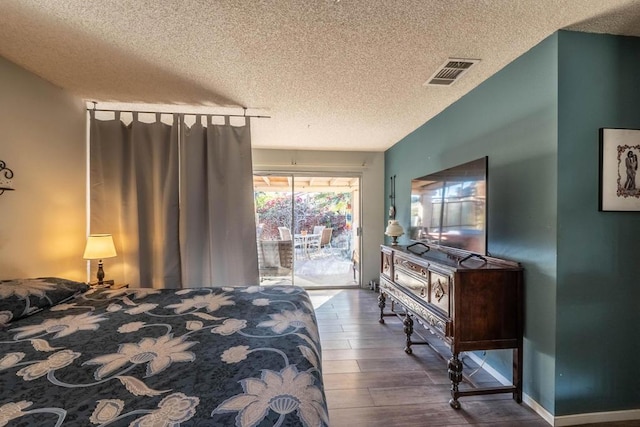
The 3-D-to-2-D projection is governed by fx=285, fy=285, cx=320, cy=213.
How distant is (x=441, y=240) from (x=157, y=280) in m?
2.88

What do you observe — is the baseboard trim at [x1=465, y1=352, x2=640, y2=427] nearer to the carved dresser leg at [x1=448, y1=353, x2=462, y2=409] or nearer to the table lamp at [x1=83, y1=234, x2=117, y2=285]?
the carved dresser leg at [x1=448, y1=353, x2=462, y2=409]

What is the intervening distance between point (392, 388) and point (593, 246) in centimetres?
161

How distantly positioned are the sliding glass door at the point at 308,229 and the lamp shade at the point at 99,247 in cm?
237

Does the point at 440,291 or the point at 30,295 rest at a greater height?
the point at 30,295

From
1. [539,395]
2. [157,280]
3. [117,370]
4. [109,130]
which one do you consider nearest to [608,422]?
[539,395]

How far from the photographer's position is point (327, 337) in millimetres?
2963

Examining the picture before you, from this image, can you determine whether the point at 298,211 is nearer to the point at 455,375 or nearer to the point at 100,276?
the point at 100,276

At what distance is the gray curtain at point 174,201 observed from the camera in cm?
290

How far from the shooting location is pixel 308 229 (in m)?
4.99

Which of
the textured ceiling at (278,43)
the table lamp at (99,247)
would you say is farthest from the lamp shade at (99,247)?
the textured ceiling at (278,43)

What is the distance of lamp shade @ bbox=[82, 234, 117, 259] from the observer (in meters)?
2.55

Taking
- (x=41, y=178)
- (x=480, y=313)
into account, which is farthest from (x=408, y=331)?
(x=41, y=178)

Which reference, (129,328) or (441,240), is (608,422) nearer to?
(441,240)

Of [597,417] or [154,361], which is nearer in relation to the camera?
[154,361]
